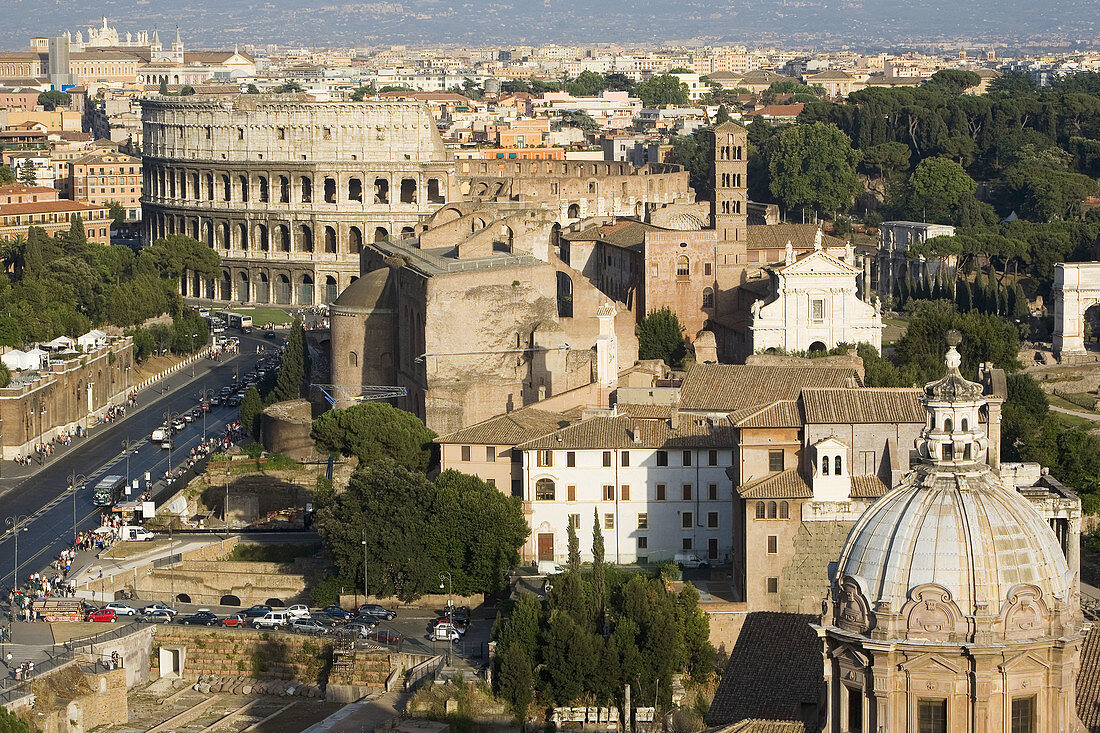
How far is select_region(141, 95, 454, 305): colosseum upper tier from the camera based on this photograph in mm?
103000

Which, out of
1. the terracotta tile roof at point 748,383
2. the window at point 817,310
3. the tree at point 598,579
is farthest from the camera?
the window at point 817,310

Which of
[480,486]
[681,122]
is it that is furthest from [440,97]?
[480,486]

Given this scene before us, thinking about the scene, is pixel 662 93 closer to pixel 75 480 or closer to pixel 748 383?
pixel 75 480

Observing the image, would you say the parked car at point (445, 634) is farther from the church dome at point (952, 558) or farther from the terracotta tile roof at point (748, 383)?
the church dome at point (952, 558)

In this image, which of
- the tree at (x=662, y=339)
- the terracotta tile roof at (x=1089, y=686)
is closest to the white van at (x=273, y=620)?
the tree at (x=662, y=339)

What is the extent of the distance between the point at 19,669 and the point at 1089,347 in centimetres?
3811

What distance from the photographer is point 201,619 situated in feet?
145

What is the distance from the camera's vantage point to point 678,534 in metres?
43.7

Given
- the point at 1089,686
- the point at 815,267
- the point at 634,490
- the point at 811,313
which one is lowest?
the point at 634,490

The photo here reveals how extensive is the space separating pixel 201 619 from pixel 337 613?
2491mm

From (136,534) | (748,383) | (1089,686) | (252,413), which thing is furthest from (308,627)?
(1089,686)

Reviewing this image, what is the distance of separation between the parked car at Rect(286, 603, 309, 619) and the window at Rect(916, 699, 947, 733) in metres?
24.7

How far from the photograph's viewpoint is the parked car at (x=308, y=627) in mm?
42906

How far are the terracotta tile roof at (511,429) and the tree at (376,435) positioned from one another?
2958 mm
